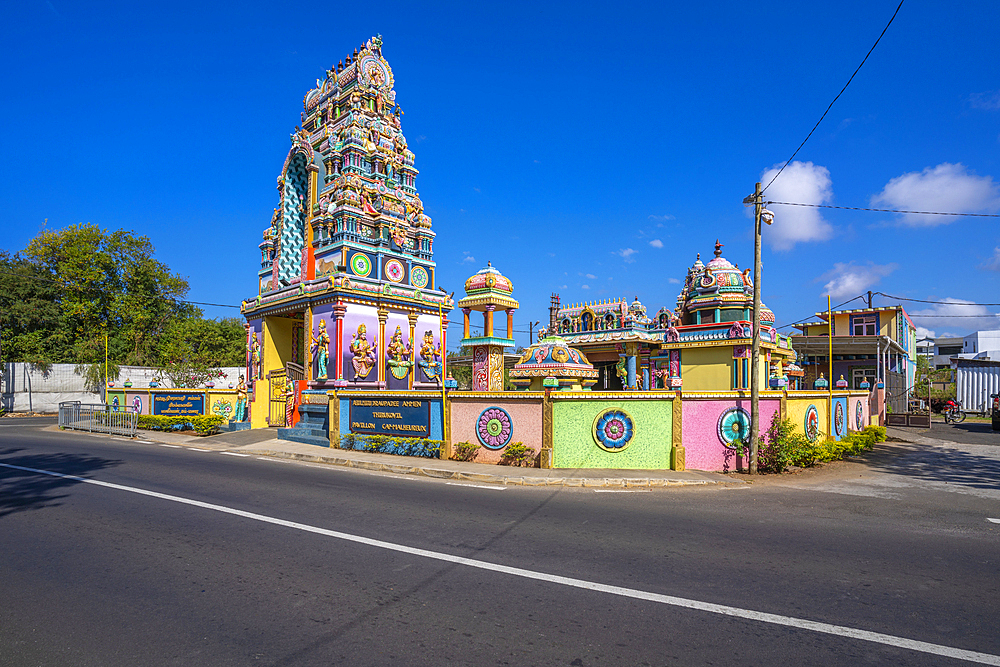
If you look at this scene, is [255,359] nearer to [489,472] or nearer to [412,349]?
[412,349]

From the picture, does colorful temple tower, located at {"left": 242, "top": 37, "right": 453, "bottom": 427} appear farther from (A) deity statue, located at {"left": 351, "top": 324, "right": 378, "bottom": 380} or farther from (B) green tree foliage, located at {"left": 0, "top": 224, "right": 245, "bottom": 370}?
(B) green tree foliage, located at {"left": 0, "top": 224, "right": 245, "bottom": 370}

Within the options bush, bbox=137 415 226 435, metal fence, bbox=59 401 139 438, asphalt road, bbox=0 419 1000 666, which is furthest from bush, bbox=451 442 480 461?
metal fence, bbox=59 401 139 438

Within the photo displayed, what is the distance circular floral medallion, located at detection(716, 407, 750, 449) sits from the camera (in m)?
12.5

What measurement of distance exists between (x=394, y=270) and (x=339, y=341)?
4.35 metres

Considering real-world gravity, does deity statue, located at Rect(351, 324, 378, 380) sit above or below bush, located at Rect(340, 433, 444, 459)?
above

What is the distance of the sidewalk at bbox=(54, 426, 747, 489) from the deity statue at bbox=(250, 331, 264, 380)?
20.1 feet

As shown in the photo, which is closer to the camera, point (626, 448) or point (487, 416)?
point (626, 448)

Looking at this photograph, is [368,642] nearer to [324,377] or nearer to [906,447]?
[324,377]

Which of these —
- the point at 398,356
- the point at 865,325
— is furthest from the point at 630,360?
the point at 865,325

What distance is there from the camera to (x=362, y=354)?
67.4 feet

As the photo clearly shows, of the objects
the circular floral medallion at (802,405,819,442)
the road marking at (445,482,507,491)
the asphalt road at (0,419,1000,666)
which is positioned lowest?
the road marking at (445,482,507,491)

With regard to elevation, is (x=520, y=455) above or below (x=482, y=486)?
above

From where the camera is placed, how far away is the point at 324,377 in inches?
789

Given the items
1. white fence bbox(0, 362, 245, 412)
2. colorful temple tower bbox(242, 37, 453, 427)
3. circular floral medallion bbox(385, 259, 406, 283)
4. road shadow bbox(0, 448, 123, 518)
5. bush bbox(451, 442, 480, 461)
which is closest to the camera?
road shadow bbox(0, 448, 123, 518)
